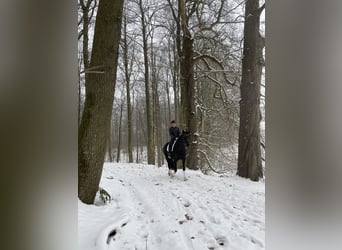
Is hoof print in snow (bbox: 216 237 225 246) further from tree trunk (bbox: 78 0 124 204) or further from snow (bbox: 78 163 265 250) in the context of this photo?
tree trunk (bbox: 78 0 124 204)

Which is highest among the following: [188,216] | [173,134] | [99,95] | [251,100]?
[251,100]

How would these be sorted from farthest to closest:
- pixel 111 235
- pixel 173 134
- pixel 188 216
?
pixel 173 134 → pixel 188 216 → pixel 111 235

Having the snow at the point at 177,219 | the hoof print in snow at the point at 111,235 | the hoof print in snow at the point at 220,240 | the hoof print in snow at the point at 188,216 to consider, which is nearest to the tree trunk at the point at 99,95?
the snow at the point at 177,219

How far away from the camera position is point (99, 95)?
9.68ft

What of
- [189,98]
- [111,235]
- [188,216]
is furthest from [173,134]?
[111,235]

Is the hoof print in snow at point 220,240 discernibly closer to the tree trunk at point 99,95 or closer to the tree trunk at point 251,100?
the tree trunk at point 99,95

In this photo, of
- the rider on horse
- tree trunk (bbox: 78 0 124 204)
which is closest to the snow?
tree trunk (bbox: 78 0 124 204)

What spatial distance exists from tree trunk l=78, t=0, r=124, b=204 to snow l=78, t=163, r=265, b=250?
1.27 ft

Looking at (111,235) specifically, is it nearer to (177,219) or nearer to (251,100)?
(177,219)

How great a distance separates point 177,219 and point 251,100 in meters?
2.95
